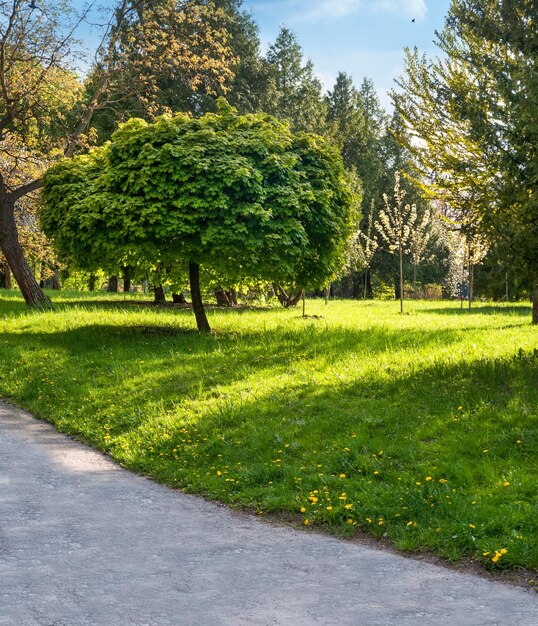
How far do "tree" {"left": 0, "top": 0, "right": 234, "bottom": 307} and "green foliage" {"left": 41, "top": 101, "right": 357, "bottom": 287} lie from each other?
4.68 meters

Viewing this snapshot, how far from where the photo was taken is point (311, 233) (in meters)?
15.4

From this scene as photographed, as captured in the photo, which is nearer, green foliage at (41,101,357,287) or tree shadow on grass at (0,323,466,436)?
tree shadow on grass at (0,323,466,436)

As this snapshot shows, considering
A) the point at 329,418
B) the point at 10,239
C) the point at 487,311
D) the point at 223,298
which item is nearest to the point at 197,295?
the point at 10,239

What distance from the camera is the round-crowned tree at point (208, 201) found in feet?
45.1

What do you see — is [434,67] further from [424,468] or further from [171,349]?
[424,468]

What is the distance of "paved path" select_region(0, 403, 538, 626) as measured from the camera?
14.6ft

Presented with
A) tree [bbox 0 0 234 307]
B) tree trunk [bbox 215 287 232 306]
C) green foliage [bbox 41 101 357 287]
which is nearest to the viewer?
green foliage [bbox 41 101 357 287]

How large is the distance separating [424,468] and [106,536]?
3.30 m

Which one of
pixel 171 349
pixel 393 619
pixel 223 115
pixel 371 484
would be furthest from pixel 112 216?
pixel 393 619

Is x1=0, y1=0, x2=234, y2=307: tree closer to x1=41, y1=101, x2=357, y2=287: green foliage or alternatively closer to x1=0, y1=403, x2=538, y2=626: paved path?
x1=41, y1=101, x2=357, y2=287: green foliage

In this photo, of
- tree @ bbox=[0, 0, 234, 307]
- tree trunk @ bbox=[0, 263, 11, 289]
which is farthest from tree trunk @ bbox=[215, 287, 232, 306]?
tree trunk @ bbox=[0, 263, 11, 289]

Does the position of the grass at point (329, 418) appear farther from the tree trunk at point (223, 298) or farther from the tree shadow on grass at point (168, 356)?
the tree trunk at point (223, 298)

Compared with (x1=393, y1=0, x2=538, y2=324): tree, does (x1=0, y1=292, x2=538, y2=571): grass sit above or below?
below

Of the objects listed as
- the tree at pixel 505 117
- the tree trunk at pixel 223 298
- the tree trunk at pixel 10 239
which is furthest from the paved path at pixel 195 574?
the tree trunk at pixel 223 298
